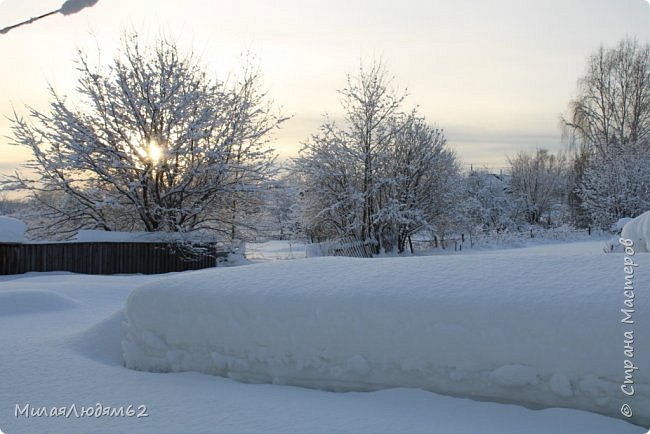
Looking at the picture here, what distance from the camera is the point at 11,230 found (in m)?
16.5

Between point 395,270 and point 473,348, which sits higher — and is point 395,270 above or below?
above

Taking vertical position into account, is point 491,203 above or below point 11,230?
above

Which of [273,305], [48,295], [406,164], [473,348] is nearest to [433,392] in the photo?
[473,348]

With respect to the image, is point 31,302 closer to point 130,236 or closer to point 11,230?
point 11,230

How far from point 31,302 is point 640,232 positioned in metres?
10.8

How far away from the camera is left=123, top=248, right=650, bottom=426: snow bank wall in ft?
11.7

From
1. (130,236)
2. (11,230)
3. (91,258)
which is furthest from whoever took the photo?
(130,236)

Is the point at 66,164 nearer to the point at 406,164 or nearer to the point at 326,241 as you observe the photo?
the point at 326,241

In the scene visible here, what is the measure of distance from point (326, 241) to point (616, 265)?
22.0 metres

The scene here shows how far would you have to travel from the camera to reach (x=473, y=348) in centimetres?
380

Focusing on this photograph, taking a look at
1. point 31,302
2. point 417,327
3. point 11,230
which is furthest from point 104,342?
point 11,230

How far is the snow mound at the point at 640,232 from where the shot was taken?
9523mm

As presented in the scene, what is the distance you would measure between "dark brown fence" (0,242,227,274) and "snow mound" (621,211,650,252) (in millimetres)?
13469

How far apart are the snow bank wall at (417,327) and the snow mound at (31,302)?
3.53 meters
